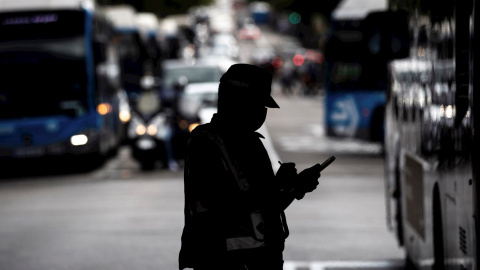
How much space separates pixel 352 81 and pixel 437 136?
59.2 feet

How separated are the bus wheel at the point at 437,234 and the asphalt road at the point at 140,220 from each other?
277cm

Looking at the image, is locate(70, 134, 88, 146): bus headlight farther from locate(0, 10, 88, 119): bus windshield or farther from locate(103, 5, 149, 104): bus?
locate(103, 5, 149, 104): bus

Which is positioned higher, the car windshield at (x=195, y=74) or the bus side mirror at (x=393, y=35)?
the bus side mirror at (x=393, y=35)

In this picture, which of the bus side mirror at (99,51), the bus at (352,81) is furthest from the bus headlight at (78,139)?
the bus at (352,81)

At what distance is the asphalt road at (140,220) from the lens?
433 inches

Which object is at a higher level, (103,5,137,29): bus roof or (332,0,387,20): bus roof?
(332,0,387,20): bus roof

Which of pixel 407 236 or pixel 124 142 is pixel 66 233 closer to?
pixel 407 236

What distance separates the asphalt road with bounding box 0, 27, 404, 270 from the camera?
11008 mm

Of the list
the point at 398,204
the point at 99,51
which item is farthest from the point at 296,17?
the point at 398,204

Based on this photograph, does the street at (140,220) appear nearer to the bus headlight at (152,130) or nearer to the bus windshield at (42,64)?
the bus headlight at (152,130)

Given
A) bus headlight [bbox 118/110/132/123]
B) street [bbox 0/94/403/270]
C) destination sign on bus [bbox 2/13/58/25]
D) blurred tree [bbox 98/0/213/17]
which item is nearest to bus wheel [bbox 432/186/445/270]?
street [bbox 0/94/403/270]

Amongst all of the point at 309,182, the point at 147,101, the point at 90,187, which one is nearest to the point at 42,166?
the point at 147,101

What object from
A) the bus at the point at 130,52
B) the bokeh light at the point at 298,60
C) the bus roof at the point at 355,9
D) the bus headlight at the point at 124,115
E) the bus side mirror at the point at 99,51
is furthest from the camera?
the bokeh light at the point at 298,60

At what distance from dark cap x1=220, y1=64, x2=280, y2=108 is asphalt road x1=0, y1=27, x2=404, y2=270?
5.60 meters
